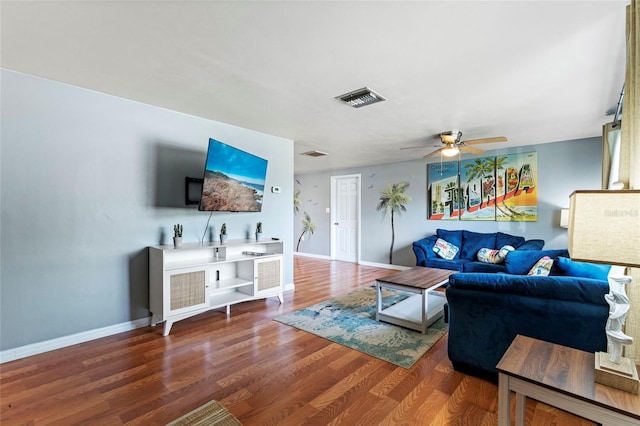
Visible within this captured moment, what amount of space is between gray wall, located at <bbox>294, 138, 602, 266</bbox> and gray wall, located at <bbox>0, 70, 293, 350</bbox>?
4.28 meters

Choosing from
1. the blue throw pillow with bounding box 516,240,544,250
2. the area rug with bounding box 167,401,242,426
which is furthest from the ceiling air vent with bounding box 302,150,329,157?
the area rug with bounding box 167,401,242,426

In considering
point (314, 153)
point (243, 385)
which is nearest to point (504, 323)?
point (243, 385)

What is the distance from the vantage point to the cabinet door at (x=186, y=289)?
300 cm

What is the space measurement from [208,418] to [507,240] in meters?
5.07

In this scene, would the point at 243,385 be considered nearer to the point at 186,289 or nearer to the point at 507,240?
the point at 186,289

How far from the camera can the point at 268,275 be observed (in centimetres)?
389

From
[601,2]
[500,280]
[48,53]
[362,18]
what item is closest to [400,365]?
[500,280]

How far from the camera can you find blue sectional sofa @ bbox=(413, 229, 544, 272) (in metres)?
4.70

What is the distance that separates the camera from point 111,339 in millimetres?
2887

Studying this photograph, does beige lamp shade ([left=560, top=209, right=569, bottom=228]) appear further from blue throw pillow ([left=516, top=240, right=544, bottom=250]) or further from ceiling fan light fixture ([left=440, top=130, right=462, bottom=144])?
ceiling fan light fixture ([left=440, top=130, right=462, bottom=144])

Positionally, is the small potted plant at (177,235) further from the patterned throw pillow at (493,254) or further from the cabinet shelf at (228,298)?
the patterned throw pillow at (493,254)

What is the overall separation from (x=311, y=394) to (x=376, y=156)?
4755mm

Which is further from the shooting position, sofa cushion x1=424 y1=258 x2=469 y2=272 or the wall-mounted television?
sofa cushion x1=424 y1=258 x2=469 y2=272

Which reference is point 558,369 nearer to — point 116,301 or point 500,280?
point 500,280
